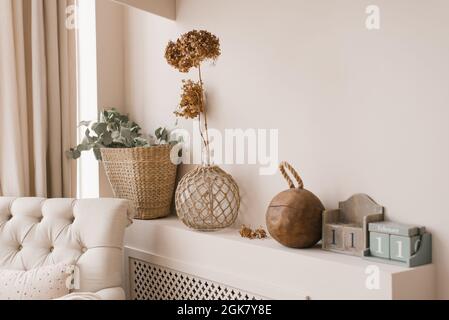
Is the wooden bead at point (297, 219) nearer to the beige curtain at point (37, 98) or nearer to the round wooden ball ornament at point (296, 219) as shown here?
the round wooden ball ornament at point (296, 219)

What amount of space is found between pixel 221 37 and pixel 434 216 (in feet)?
3.75

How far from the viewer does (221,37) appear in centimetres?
220

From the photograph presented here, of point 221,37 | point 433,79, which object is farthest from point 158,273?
point 433,79

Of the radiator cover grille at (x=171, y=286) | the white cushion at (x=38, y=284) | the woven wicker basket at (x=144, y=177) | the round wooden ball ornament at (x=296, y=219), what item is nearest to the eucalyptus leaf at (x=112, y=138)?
the woven wicker basket at (x=144, y=177)

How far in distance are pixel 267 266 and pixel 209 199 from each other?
1.28 feet

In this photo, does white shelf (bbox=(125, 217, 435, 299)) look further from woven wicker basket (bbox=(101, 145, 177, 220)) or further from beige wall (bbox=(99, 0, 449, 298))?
beige wall (bbox=(99, 0, 449, 298))

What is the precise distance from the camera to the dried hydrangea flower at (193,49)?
2025mm

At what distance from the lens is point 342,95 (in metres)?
1.76

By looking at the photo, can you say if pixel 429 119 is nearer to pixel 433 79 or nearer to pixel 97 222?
pixel 433 79

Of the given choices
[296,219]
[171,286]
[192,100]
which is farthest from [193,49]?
[171,286]

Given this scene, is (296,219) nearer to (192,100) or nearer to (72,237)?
(192,100)

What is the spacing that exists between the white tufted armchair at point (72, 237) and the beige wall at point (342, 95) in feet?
1.76

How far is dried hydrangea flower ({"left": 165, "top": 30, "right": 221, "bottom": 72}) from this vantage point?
6.64 feet
